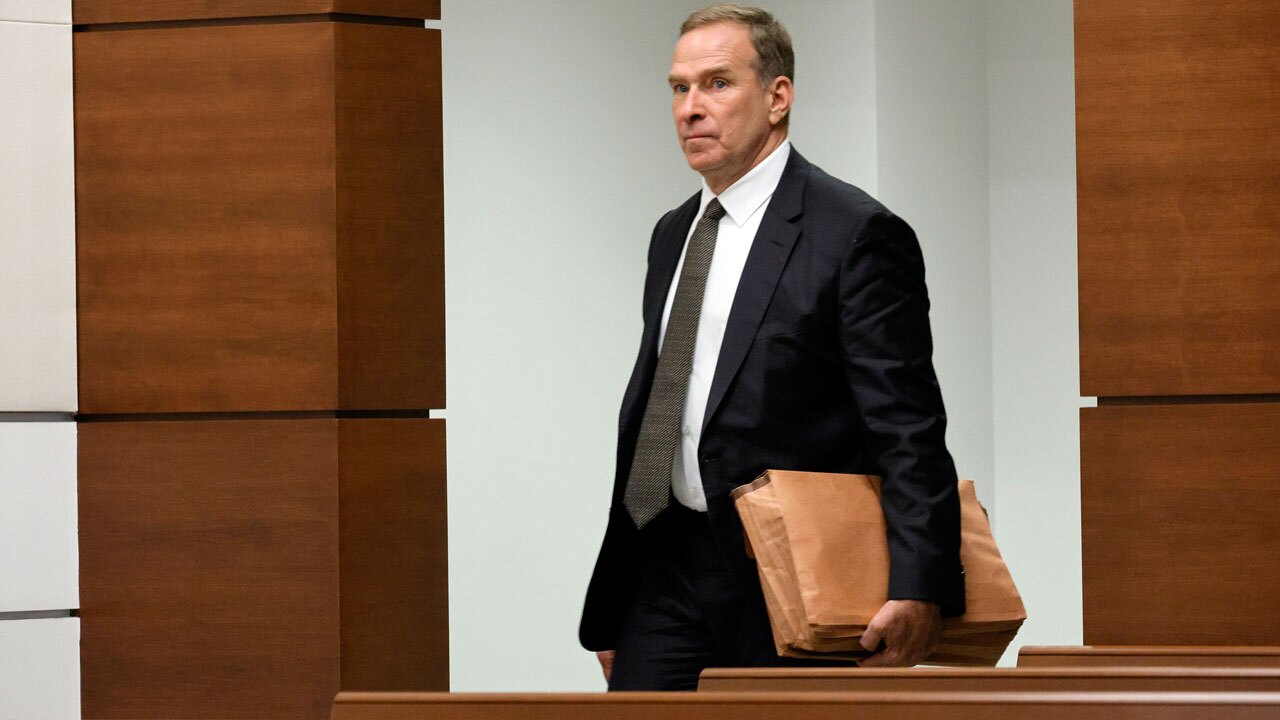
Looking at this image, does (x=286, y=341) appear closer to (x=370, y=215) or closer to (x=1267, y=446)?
(x=370, y=215)

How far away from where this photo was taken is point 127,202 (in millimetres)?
3328

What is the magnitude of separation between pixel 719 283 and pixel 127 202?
4.10 ft

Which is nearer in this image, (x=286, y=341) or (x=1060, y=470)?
(x=286, y=341)

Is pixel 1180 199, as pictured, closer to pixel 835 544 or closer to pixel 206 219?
pixel 835 544

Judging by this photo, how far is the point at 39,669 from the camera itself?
3.33 meters

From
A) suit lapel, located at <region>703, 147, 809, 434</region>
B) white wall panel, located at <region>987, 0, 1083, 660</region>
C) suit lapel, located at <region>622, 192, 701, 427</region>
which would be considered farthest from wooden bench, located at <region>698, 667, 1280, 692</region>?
white wall panel, located at <region>987, 0, 1083, 660</region>

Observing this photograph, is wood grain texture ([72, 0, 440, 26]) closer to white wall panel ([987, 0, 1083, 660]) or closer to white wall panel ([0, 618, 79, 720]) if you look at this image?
white wall panel ([0, 618, 79, 720])

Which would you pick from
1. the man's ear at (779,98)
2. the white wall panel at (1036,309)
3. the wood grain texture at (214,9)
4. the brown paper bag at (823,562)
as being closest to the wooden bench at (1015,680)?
the brown paper bag at (823,562)

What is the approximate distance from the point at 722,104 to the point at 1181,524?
45.3 inches

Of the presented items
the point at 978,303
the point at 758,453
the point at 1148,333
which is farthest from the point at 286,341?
the point at 978,303

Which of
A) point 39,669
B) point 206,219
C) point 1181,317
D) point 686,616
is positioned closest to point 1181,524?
Result: point 1181,317

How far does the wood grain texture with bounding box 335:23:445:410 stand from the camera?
3.26 metres

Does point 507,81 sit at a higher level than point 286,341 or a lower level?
higher

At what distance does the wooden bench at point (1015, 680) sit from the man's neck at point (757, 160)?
1.26 m
